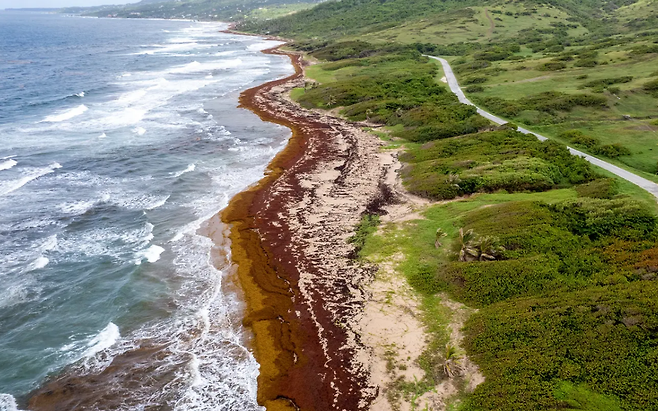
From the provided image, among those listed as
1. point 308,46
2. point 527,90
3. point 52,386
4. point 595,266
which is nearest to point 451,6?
point 308,46

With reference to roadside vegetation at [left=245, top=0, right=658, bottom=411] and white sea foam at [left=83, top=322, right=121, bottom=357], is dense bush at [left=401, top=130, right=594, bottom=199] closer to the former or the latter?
roadside vegetation at [left=245, top=0, right=658, bottom=411]

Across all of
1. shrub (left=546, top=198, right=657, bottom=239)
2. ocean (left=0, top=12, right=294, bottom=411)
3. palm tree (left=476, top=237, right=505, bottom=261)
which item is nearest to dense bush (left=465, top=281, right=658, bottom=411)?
palm tree (left=476, top=237, right=505, bottom=261)

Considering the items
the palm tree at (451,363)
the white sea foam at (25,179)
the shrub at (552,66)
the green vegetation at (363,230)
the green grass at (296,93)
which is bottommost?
the palm tree at (451,363)

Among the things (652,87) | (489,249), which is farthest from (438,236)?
(652,87)

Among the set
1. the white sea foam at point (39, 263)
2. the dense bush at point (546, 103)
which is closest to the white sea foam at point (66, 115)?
the white sea foam at point (39, 263)

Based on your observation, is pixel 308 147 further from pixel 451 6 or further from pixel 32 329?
pixel 451 6

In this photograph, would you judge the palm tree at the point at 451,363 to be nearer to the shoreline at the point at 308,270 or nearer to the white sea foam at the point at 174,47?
the shoreline at the point at 308,270
